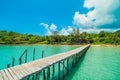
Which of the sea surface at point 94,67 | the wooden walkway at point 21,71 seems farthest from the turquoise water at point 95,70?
the wooden walkway at point 21,71

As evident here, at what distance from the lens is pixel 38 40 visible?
3440 inches

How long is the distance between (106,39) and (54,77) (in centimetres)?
7116

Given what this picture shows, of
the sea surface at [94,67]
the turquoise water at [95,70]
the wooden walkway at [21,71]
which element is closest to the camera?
the wooden walkway at [21,71]

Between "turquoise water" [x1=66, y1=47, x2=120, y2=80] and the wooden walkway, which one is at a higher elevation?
the wooden walkway

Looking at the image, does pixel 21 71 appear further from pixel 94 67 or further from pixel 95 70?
pixel 94 67

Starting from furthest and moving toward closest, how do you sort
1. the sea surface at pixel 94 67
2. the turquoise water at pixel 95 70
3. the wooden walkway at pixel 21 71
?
the sea surface at pixel 94 67 → the turquoise water at pixel 95 70 → the wooden walkway at pixel 21 71

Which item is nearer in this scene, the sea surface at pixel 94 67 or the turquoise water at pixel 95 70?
the turquoise water at pixel 95 70

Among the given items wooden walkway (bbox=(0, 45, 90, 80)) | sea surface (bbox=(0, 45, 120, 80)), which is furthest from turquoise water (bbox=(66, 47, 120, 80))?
wooden walkway (bbox=(0, 45, 90, 80))

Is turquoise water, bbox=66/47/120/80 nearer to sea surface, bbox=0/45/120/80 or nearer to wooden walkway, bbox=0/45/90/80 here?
sea surface, bbox=0/45/120/80

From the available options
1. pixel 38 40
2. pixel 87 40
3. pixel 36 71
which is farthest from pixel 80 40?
pixel 36 71

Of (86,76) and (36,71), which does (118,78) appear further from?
(36,71)

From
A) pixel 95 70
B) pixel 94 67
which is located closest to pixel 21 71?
pixel 95 70

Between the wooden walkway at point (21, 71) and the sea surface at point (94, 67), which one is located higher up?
the wooden walkway at point (21, 71)

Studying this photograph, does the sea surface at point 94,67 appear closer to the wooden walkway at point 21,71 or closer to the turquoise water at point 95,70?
the turquoise water at point 95,70
